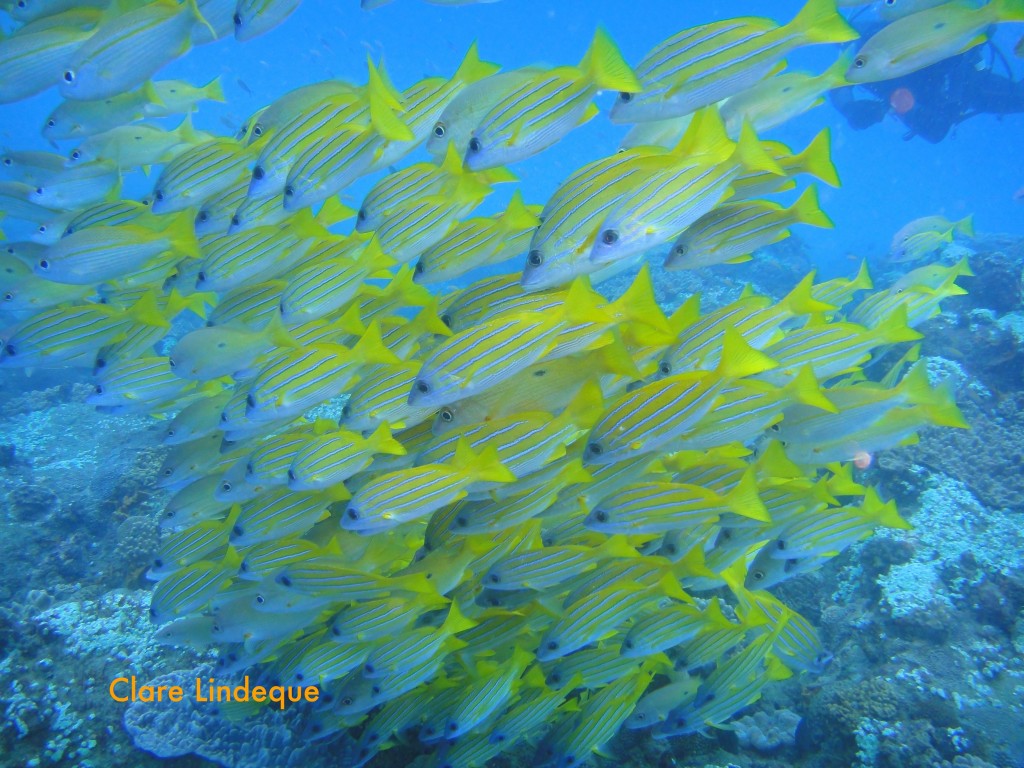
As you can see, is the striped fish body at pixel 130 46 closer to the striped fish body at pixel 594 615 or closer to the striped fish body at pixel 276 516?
the striped fish body at pixel 276 516

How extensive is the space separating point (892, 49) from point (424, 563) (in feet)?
12.5

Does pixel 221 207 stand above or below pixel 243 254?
above

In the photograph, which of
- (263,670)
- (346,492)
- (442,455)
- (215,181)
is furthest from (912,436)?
(263,670)

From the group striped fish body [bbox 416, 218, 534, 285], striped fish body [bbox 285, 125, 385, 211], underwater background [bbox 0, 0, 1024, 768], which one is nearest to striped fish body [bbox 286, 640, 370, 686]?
underwater background [bbox 0, 0, 1024, 768]

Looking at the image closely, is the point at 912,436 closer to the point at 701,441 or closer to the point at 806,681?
the point at 701,441

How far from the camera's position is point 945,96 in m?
16.2

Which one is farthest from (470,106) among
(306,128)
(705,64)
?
(705,64)

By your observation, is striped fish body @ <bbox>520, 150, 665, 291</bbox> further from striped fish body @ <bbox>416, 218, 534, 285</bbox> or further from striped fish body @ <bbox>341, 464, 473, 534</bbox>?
striped fish body @ <bbox>341, 464, 473, 534</bbox>

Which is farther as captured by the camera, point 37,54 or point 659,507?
point 37,54

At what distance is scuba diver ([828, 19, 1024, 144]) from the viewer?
1568cm

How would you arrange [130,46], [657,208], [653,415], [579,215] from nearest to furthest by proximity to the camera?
[657,208] → [579,215] → [653,415] → [130,46]

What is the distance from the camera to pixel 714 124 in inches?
104

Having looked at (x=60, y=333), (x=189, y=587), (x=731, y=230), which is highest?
(x=60, y=333)

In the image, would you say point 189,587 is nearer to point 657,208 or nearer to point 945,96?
point 657,208
